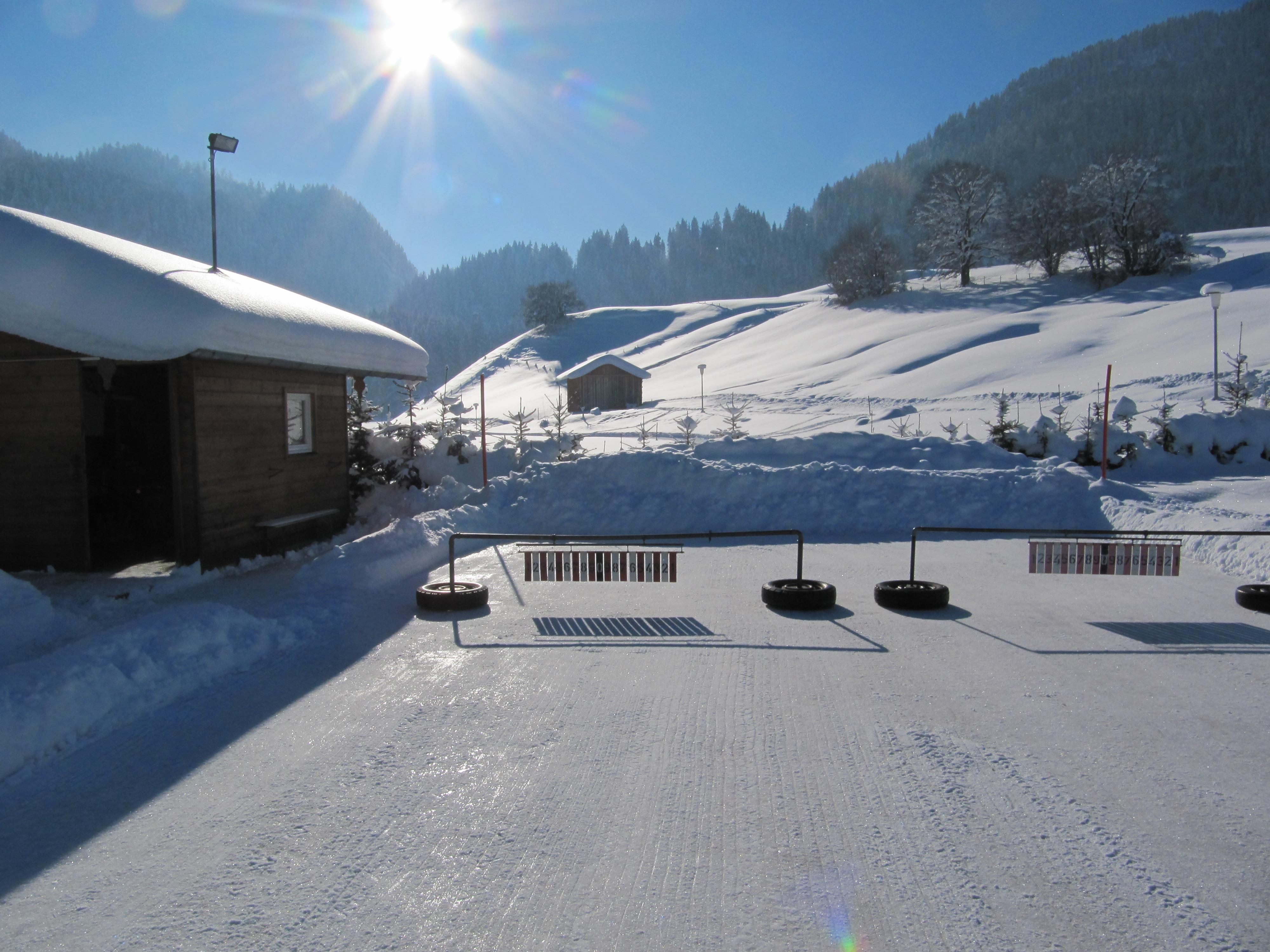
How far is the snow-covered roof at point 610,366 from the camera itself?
41.8 metres

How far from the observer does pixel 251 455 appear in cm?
988

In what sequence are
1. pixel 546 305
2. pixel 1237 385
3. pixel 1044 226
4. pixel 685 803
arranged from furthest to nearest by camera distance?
1. pixel 546 305
2. pixel 1044 226
3. pixel 1237 385
4. pixel 685 803

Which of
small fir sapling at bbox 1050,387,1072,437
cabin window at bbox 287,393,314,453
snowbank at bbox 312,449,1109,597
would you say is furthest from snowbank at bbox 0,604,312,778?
small fir sapling at bbox 1050,387,1072,437

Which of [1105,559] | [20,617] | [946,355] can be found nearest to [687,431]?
[1105,559]

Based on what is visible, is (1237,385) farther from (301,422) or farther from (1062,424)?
(301,422)

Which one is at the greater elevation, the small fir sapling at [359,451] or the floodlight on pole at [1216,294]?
the floodlight on pole at [1216,294]

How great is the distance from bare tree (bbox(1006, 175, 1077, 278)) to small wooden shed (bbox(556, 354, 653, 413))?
1393 inches

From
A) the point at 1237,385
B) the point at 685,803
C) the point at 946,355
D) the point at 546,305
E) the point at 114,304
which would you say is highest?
the point at 546,305

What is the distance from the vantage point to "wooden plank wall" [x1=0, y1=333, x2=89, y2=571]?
8711mm

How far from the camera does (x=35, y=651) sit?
240 inches

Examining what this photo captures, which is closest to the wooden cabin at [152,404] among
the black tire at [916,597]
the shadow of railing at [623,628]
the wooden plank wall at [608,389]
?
the shadow of railing at [623,628]

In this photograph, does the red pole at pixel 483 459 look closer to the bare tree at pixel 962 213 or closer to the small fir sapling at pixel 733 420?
the small fir sapling at pixel 733 420

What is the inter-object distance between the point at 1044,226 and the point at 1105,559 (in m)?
57.7

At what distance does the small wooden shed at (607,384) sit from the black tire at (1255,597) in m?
35.1
